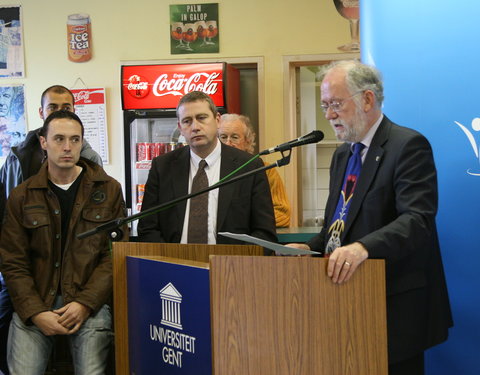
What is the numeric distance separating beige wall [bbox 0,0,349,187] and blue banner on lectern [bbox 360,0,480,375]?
337 centimetres

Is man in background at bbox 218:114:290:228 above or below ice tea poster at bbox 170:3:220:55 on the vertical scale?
below

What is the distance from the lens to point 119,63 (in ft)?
18.8

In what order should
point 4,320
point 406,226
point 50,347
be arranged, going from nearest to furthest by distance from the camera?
point 406,226 < point 50,347 < point 4,320

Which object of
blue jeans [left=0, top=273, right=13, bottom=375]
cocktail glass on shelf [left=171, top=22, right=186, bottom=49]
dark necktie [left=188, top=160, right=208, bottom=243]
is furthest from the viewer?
cocktail glass on shelf [left=171, top=22, right=186, bottom=49]

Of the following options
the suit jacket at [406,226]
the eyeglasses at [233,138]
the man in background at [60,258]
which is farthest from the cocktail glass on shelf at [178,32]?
the suit jacket at [406,226]

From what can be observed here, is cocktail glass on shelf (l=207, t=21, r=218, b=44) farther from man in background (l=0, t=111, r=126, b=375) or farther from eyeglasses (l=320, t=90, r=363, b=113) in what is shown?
eyeglasses (l=320, t=90, r=363, b=113)

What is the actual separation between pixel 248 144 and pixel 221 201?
129 cm

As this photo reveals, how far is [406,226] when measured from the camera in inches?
65.1

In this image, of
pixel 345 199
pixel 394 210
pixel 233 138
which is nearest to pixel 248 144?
pixel 233 138

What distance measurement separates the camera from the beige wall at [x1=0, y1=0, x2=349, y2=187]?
5535 mm

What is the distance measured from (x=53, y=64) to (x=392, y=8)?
4.26 m

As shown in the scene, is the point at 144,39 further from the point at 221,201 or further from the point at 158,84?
the point at 221,201

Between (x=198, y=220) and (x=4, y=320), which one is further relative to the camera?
(x=4, y=320)

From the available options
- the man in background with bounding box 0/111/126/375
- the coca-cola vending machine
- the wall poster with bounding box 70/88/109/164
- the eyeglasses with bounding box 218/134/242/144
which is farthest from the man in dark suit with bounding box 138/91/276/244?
the wall poster with bounding box 70/88/109/164
